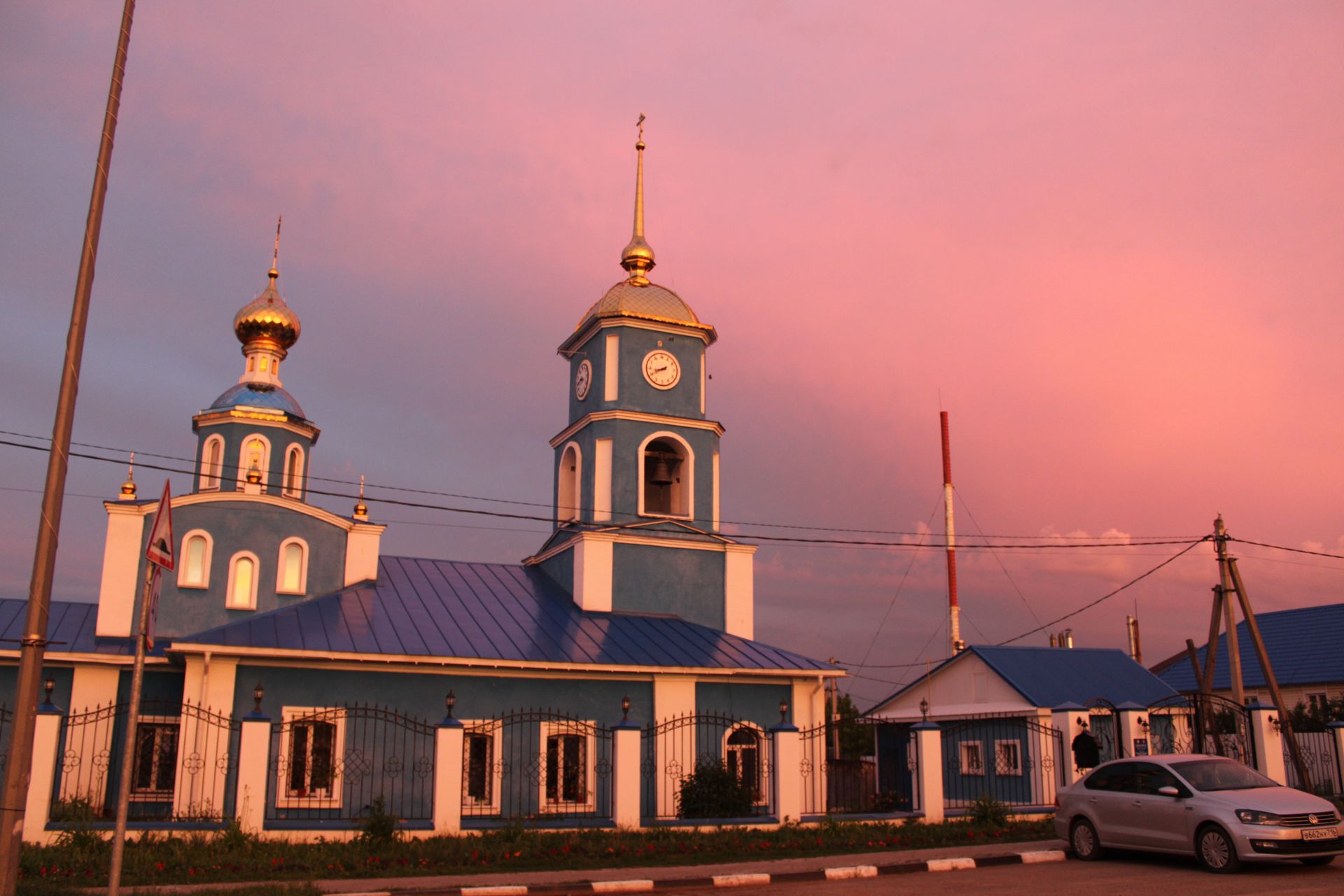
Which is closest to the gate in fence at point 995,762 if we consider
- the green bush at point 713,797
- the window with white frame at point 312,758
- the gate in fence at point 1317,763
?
the gate in fence at point 1317,763

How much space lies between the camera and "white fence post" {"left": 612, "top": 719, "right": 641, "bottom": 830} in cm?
1608

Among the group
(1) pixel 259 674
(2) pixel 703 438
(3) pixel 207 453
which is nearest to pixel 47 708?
(1) pixel 259 674

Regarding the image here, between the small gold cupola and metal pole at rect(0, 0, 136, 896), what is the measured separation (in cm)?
1761

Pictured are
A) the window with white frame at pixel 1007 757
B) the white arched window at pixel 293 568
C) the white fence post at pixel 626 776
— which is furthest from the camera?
the window with white frame at pixel 1007 757

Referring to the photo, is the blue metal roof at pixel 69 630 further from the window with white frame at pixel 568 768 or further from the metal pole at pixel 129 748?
the metal pole at pixel 129 748

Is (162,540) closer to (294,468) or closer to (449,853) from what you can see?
(449,853)

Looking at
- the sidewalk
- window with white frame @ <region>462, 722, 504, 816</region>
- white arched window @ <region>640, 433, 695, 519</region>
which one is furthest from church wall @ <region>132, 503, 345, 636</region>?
the sidewalk

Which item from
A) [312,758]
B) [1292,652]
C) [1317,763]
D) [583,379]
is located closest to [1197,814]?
[312,758]

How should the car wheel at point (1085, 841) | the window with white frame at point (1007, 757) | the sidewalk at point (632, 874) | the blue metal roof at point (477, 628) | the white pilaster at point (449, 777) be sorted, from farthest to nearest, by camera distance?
the window with white frame at point (1007, 757), the blue metal roof at point (477, 628), the white pilaster at point (449, 777), the car wheel at point (1085, 841), the sidewalk at point (632, 874)

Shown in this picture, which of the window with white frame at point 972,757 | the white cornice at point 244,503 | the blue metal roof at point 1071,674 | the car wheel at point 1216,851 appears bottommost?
the car wheel at point 1216,851

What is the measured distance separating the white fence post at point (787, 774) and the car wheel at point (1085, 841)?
14.1 feet

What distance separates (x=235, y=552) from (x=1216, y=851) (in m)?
17.6

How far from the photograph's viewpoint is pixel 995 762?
2608 centimetres

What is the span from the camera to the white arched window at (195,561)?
21219 millimetres
